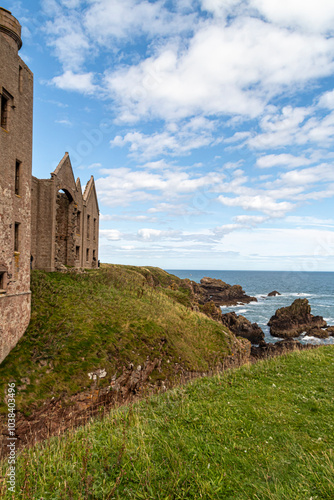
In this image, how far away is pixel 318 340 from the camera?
4406 centimetres

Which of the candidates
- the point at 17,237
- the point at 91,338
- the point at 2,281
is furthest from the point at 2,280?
the point at 91,338

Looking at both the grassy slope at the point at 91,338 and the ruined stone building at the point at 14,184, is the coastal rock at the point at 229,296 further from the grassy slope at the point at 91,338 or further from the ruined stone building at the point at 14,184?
the ruined stone building at the point at 14,184

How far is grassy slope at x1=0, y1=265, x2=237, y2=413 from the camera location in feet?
43.9

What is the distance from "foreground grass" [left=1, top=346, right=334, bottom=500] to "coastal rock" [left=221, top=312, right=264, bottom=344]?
3592cm

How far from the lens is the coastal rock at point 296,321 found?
50.0m

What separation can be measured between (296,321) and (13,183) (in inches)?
2093

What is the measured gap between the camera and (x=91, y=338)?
644 inches

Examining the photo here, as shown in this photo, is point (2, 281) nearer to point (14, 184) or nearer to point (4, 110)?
point (14, 184)

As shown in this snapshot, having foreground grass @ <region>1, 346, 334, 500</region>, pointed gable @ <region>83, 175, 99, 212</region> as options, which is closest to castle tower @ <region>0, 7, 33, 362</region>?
foreground grass @ <region>1, 346, 334, 500</region>

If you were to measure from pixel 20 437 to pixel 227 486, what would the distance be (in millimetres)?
9883

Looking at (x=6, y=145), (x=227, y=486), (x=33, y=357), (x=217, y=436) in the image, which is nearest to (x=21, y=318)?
(x=33, y=357)

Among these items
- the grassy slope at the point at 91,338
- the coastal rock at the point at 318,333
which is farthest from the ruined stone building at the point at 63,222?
the coastal rock at the point at 318,333

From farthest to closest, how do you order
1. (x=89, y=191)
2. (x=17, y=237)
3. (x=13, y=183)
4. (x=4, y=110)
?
(x=89, y=191) < (x=17, y=237) < (x=13, y=183) < (x=4, y=110)

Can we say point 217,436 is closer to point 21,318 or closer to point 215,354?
point 21,318
